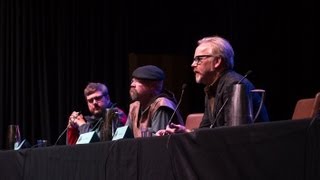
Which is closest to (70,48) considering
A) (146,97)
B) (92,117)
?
(92,117)

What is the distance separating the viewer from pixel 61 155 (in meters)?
2.78

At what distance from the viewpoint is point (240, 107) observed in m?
2.19

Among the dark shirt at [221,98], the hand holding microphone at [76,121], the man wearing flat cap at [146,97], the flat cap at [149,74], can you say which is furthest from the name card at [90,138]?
the hand holding microphone at [76,121]

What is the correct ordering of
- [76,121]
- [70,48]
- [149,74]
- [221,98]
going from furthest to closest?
[70,48], [76,121], [149,74], [221,98]

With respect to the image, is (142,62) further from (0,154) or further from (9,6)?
(0,154)

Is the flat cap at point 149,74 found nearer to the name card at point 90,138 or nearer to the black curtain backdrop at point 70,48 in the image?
the name card at point 90,138

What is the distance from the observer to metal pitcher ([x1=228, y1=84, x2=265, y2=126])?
2180 mm

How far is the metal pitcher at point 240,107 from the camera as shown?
218 cm

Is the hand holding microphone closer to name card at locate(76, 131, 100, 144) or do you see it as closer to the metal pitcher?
name card at locate(76, 131, 100, 144)

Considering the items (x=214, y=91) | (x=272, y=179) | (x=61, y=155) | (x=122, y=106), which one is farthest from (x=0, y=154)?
(x=122, y=106)

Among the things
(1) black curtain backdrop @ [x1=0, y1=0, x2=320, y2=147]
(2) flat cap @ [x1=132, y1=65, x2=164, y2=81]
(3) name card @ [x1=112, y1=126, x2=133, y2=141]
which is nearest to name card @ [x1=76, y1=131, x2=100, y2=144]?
(3) name card @ [x1=112, y1=126, x2=133, y2=141]

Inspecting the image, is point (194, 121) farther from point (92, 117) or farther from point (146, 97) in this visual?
point (92, 117)

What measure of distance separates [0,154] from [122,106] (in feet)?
8.23

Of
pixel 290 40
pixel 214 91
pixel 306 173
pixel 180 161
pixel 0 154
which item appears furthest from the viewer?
pixel 290 40
